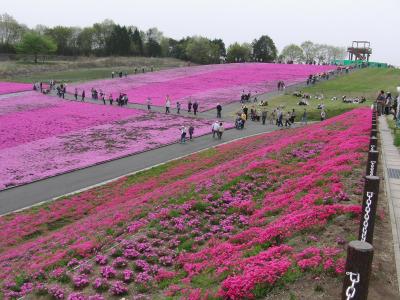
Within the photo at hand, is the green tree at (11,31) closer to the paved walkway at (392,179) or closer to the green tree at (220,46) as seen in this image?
the green tree at (220,46)

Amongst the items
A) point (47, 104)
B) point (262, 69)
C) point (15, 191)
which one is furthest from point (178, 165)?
point (262, 69)

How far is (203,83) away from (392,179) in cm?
6437

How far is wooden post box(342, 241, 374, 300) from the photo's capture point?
188 inches

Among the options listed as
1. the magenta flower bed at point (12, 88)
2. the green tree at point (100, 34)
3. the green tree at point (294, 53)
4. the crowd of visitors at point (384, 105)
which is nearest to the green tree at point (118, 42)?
the green tree at point (100, 34)

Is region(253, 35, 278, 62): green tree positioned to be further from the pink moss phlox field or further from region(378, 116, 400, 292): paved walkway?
the pink moss phlox field

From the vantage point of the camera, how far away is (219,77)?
276ft

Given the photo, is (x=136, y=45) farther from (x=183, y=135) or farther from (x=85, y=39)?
(x=183, y=135)

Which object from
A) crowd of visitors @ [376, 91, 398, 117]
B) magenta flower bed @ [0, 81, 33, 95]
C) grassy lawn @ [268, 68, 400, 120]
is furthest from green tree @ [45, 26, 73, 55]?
crowd of visitors @ [376, 91, 398, 117]

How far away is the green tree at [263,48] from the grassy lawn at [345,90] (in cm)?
6096

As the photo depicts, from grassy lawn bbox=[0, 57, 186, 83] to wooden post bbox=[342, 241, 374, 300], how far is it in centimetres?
8940

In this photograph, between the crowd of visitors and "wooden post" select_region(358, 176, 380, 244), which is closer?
"wooden post" select_region(358, 176, 380, 244)

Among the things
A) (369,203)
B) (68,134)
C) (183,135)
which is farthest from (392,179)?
(68,134)

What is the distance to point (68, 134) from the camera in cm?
4378

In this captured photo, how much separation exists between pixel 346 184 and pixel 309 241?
178 inches
